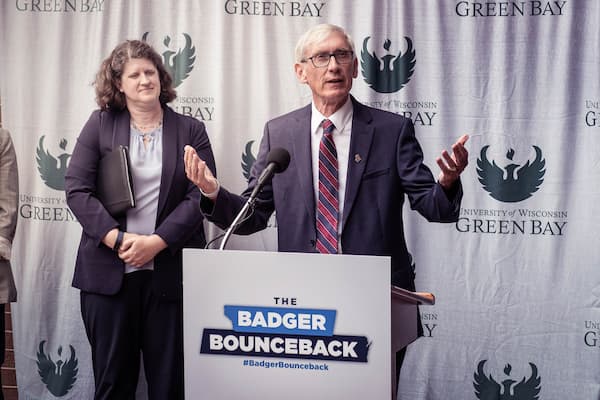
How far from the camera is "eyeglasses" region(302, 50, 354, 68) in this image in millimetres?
2447

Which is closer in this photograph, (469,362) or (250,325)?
(250,325)

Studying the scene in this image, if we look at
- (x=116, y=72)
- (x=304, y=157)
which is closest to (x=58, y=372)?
(x=116, y=72)

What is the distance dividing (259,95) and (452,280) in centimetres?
131

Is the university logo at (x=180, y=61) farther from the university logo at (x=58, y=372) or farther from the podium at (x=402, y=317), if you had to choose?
the podium at (x=402, y=317)

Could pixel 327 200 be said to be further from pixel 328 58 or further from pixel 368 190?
pixel 328 58

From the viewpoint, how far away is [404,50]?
3.33 metres

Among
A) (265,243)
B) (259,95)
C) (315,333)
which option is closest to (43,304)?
(265,243)

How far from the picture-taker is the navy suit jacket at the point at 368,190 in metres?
2.36

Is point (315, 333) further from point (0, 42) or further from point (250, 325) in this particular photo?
point (0, 42)

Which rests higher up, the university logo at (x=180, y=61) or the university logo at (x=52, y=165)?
the university logo at (x=180, y=61)

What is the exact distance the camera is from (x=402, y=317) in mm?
1800

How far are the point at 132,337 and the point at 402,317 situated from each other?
1541 millimetres

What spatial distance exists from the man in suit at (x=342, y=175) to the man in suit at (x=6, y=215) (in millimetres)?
1038

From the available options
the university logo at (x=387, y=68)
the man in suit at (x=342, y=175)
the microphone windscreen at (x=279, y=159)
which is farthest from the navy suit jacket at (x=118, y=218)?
the microphone windscreen at (x=279, y=159)
